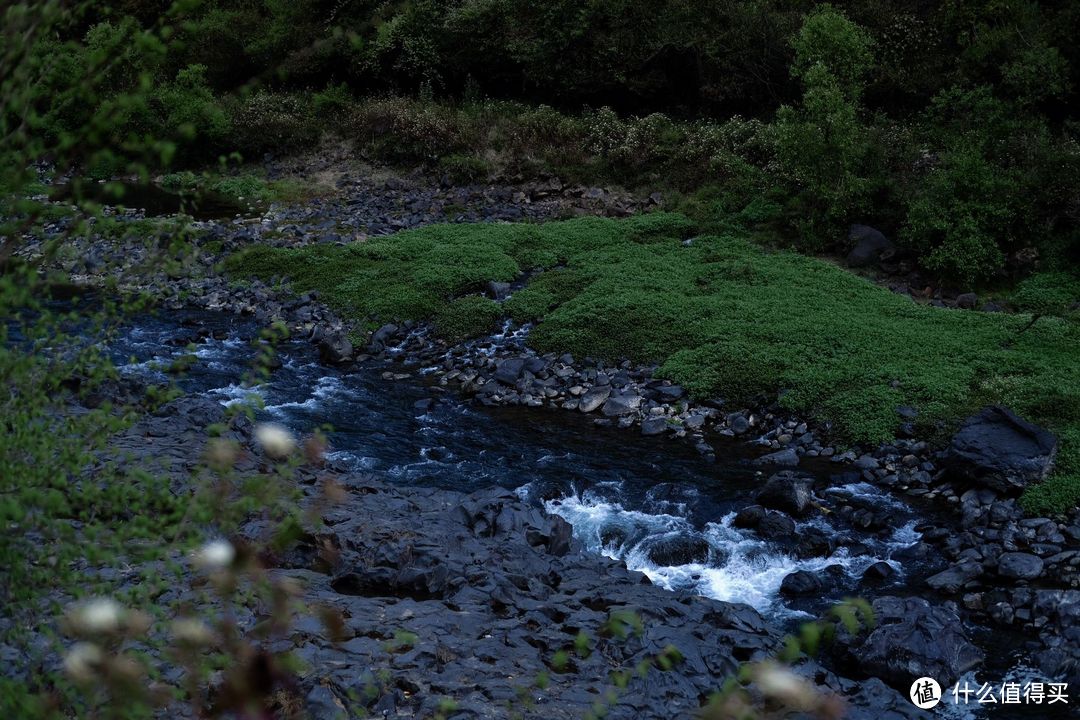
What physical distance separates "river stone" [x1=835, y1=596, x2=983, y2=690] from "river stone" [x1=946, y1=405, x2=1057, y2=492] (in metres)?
3.87

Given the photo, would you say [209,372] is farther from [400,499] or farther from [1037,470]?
[1037,470]

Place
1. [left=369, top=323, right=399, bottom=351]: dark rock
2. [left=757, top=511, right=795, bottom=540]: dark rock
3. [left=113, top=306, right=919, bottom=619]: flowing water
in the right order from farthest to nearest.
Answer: [left=369, top=323, right=399, bottom=351]: dark rock, [left=757, top=511, right=795, bottom=540]: dark rock, [left=113, top=306, right=919, bottom=619]: flowing water

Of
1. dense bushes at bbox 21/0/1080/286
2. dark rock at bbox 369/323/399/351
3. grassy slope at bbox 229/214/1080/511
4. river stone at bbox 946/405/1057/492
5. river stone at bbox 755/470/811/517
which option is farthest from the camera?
dense bushes at bbox 21/0/1080/286

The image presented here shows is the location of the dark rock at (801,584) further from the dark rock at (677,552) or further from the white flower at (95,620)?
the white flower at (95,620)

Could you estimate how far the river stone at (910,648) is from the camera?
28.5 feet

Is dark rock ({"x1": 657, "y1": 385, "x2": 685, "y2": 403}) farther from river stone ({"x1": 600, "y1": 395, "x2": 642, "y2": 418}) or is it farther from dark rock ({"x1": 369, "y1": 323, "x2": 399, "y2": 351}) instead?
dark rock ({"x1": 369, "y1": 323, "x2": 399, "y2": 351})

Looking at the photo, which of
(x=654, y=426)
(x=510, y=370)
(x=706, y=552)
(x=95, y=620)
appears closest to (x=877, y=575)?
(x=706, y=552)

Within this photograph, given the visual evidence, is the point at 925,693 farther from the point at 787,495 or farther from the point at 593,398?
the point at 593,398

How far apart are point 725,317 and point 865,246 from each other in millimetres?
5053

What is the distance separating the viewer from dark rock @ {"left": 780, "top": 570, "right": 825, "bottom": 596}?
410 inches

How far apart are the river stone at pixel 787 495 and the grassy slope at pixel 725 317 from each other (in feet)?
7.60

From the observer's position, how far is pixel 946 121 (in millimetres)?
24641

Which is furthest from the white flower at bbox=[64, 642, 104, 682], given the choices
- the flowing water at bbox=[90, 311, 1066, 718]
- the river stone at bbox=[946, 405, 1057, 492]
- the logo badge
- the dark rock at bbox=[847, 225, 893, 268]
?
the dark rock at bbox=[847, 225, 893, 268]

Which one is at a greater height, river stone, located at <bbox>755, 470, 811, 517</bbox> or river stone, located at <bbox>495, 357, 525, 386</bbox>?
river stone, located at <bbox>755, 470, 811, 517</bbox>
